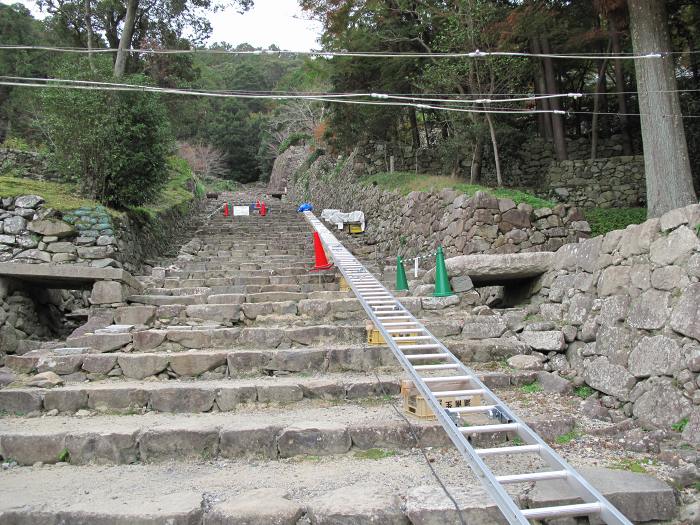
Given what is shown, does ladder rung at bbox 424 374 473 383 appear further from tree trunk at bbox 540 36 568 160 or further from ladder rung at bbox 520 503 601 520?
tree trunk at bbox 540 36 568 160

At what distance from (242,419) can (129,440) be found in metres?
0.79

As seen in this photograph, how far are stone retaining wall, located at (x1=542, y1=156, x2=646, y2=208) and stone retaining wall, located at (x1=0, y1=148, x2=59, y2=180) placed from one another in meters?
12.0

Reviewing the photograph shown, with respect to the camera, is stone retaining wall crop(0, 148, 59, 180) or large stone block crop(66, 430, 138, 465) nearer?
large stone block crop(66, 430, 138, 465)

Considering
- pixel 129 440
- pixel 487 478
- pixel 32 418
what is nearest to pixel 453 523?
pixel 487 478

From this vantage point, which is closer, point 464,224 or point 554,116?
point 464,224

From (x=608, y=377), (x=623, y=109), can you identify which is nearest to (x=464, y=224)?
(x=608, y=377)

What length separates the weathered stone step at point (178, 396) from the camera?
4.35m

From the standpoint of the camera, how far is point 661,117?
7.53 meters

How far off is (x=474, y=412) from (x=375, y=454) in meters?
0.73

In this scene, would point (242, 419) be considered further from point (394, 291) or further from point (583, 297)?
point (394, 291)

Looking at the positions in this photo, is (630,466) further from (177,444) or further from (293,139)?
(293,139)

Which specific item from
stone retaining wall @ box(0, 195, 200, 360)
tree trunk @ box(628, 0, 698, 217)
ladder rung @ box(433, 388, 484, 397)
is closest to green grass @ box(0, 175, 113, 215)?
stone retaining wall @ box(0, 195, 200, 360)

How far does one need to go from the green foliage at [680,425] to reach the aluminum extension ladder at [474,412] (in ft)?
3.12

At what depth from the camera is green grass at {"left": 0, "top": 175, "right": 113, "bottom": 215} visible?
8.50 meters
